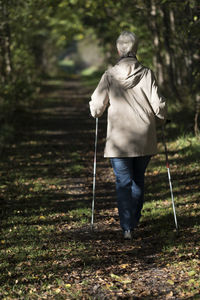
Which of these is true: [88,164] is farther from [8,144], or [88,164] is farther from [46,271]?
[46,271]

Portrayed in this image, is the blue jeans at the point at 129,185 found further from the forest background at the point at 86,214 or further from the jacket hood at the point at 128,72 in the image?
the jacket hood at the point at 128,72

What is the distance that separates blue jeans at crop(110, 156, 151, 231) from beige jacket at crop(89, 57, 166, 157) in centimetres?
15

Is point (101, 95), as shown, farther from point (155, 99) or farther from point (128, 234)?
point (128, 234)

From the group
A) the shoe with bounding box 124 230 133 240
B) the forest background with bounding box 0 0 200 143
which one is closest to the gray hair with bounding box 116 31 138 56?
the shoe with bounding box 124 230 133 240

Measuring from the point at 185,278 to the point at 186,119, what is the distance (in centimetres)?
967

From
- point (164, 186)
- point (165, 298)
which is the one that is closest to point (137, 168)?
point (165, 298)

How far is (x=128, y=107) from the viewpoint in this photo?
5.44m

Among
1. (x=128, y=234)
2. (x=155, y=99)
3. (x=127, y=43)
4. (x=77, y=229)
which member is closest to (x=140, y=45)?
(x=77, y=229)

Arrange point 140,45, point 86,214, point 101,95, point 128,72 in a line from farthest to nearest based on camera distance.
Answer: point 140,45, point 86,214, point 101,95, point 128,72

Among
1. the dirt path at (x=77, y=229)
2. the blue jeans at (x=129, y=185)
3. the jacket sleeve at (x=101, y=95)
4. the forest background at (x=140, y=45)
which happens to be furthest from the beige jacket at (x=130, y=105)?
the forest background at (x=140, y=45)

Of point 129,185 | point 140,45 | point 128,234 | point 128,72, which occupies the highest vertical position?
point 128,72

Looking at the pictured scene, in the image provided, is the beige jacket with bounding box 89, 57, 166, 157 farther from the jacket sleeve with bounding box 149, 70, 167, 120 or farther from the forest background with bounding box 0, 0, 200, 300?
the forest background with bounding box 0, 0, 200, 300

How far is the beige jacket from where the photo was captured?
17.7ft

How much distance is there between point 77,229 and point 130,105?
1881 mm
